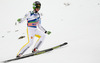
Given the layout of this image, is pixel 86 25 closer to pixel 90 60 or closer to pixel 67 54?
pixel 67 54

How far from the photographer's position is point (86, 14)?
29.8ft

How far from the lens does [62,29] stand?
7.90m

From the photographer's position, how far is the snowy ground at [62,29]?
4.70 metres

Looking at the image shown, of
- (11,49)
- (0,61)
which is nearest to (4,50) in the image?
(11,49)

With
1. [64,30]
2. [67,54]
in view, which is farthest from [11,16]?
[67,54]

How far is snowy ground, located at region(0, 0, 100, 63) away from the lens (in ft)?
15.4

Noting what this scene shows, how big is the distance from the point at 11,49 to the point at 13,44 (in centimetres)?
62

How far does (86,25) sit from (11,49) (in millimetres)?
4191

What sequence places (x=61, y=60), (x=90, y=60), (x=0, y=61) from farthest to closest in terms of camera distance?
(x=0, y=61), (x=61, y=60), (x=90, y=60)

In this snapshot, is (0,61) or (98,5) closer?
(0,61)

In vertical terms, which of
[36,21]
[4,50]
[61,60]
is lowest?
[4,50]

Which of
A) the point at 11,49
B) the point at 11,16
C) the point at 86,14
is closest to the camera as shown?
the point at 11,49

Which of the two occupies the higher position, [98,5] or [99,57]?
[98,5]

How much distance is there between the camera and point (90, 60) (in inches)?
159
